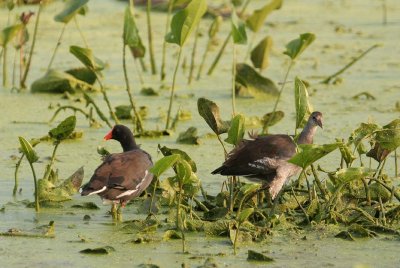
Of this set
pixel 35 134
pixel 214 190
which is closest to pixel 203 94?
pixel 35 134

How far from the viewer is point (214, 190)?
5.95 metres

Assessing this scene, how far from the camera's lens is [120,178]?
5250 mm

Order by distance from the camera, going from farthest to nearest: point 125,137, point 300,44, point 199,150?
point 199,150, point 300,44, point 125,137

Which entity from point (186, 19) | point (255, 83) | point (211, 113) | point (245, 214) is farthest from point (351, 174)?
point (255, 83)

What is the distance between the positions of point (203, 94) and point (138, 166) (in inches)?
125

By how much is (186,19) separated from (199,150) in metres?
0.99

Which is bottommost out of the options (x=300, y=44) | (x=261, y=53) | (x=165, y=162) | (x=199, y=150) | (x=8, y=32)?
(x=199, y=150)

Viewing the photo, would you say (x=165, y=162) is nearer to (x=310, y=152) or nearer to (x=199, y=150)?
(x=310, y=152)

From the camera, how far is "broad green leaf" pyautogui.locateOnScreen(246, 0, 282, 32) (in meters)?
7.79

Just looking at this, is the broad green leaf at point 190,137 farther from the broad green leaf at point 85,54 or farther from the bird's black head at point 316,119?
the bird's black head at point 316,119

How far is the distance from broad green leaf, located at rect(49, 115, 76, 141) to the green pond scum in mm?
10

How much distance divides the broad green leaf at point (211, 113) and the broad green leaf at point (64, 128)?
653mm

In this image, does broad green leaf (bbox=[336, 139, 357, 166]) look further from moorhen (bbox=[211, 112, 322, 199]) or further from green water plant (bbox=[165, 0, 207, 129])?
green water plant (bbox=[165, 0, 207, 129])

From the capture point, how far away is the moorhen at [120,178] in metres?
5.14
